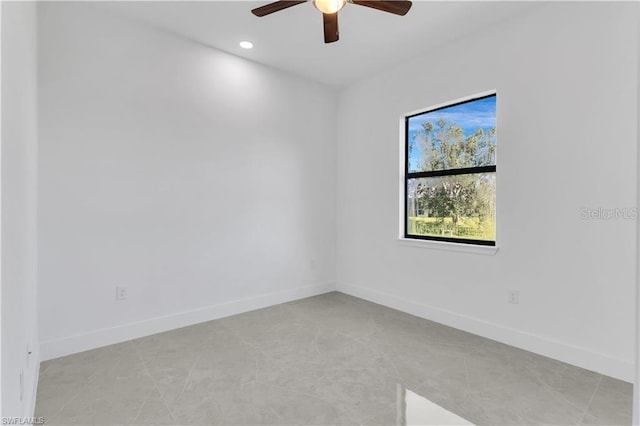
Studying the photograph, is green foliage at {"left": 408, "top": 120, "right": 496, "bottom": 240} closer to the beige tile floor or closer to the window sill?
the window sill

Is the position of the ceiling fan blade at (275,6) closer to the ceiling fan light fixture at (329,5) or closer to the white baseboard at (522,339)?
the ceiling fan light fixture at (329,5)

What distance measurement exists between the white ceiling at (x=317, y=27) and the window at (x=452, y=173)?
0.70 m

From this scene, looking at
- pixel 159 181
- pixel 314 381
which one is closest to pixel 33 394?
pixel 314 381

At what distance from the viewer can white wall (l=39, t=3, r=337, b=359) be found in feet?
8.55

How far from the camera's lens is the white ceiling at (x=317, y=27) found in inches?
108

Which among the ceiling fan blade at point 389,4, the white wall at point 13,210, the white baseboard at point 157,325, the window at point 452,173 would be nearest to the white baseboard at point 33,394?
the white wall at point 13,210

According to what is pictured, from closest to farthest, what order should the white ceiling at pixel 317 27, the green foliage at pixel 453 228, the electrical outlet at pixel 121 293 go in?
the white ceiling at pixel 317 27, the electrical outlet at pixel 121 293, the green foliage at pixel 453 228

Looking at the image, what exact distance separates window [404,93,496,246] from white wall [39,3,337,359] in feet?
4.35

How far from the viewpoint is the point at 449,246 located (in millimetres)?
3299

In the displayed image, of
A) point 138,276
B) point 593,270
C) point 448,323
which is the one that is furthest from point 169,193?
point 593,270

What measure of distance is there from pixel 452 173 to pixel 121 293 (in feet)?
11.0

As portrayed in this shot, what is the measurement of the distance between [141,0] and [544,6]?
127 inches

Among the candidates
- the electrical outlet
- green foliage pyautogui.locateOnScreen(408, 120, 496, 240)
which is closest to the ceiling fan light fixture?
green foliage pyautogui.locateOnScreen(408, 120, 496, 240)

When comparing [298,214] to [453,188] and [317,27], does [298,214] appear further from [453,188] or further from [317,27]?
[317,27]
